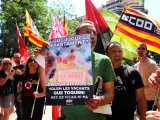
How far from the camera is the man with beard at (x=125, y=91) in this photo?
151 inches

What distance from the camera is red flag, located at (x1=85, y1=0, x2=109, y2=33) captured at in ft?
20.3

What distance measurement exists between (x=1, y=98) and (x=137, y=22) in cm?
348

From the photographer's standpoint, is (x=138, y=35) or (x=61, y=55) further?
(x=138, y=35)

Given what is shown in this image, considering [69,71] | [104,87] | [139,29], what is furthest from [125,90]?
[139,29]

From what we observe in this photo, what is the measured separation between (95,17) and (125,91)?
276 cm

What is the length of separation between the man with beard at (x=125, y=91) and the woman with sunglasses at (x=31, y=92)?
155 centimetres

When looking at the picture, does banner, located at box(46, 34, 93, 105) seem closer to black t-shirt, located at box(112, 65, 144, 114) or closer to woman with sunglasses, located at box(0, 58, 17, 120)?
black t-shirt, located at box(112, 65, 144, 114)

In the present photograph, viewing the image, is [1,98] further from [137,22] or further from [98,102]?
[98,102]

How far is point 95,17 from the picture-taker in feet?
20.9

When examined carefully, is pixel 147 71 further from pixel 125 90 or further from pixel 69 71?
pixel 69 71

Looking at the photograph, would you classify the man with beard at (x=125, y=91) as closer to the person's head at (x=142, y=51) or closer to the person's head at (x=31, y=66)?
the person's head at (x=142, y=51)

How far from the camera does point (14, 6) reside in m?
34.9

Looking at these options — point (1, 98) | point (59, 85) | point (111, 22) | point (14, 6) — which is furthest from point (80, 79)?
point (14, 6)

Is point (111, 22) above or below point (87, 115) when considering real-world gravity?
above
